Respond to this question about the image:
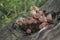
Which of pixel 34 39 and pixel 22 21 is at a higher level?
pixel 22 21

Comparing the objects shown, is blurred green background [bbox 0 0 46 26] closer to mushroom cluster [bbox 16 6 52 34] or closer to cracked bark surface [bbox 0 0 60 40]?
cracked bark surface [bbox 0 0 60 40]

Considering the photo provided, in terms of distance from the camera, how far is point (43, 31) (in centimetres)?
203

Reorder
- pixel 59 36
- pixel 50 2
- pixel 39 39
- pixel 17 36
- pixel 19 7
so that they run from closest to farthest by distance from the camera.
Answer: pixel 59 36 < pixel 39 39 < pixel 17 36 < pixel 50 2 < pixel 19 7


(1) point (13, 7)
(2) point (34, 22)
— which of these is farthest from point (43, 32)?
(1) point (13, 7)

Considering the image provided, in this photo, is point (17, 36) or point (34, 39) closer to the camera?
point (34, 39)

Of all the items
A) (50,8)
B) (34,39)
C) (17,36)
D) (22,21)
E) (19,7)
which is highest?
(19,7)

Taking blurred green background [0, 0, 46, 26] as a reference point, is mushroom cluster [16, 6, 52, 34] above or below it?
below

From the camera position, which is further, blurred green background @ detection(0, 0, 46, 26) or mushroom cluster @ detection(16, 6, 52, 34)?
blurred green background @ detection(0, 0, 46, 26)

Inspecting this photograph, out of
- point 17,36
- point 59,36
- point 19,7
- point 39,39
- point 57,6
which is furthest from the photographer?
point 19,7

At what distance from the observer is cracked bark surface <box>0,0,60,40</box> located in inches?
75.3

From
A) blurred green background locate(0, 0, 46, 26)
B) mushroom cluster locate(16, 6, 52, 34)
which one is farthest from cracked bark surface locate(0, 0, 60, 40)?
blurred green background locate(0, 0, 46, 26)

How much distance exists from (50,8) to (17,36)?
0.54 m

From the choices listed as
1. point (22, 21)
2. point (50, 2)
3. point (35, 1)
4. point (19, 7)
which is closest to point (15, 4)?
point (19, 7)

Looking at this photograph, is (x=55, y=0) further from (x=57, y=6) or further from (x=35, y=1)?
(x=35, y=1)
